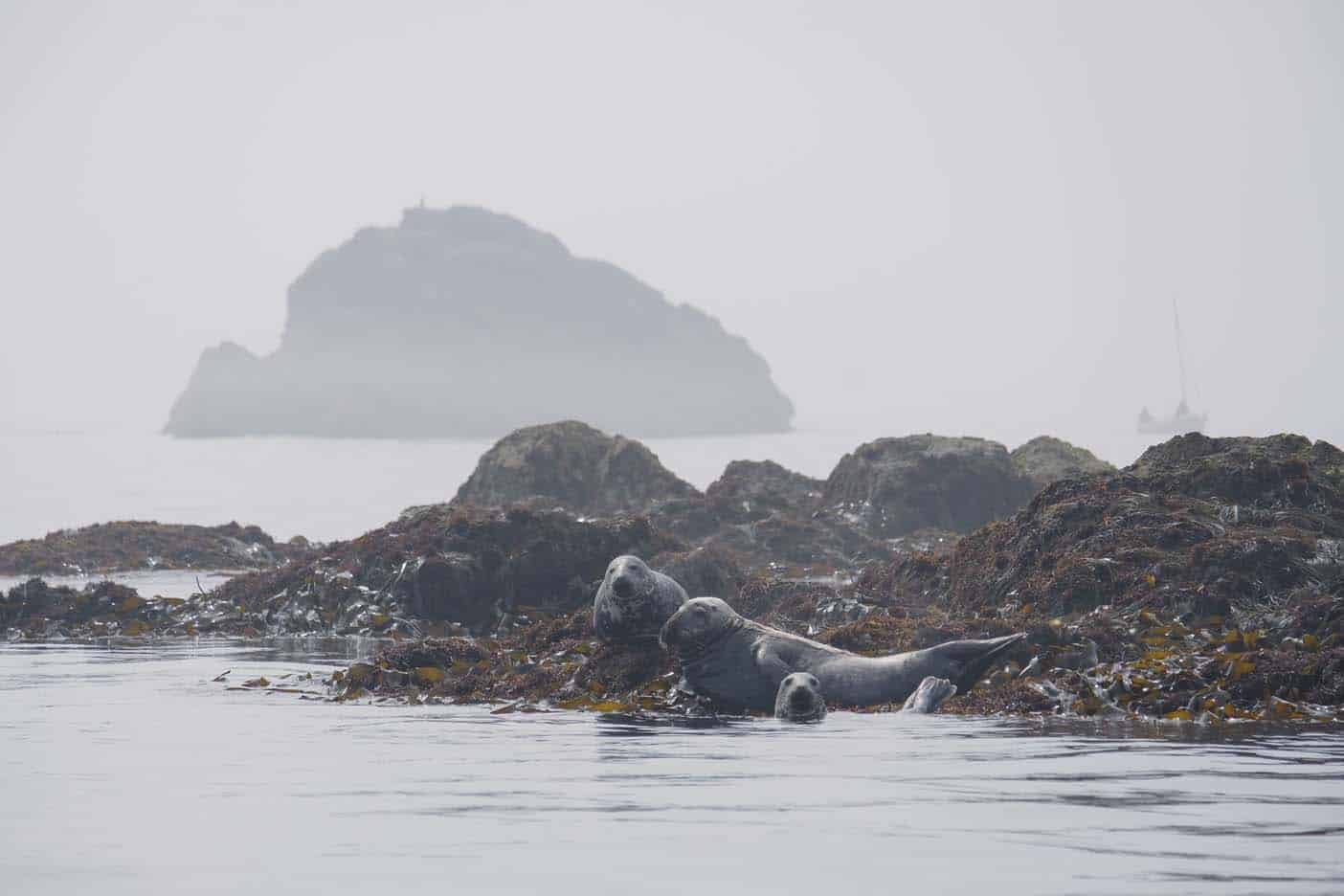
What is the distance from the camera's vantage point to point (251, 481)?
92.1 meters

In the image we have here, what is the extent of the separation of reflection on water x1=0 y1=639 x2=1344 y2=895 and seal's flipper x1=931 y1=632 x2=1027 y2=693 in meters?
1.04

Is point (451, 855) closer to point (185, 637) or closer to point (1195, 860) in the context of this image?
point (1195, 860)

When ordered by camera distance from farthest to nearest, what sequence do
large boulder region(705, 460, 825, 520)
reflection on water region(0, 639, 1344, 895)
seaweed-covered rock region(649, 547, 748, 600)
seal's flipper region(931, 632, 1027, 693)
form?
1. large boulder region(705, 460, 825, 520)
2. seaweed-covered rock region(649, 547, 748, 600)
3. seal's flipper region(931, 632, 1027, 693)
4. reflection on water region(0, 639, 1344, 895)

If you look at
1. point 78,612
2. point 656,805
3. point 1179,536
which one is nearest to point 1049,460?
point 1179,536

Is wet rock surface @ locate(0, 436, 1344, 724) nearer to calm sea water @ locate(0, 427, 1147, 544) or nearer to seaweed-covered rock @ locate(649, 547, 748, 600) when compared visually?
seaweed-covered rock @ locate(649, 547, 748, 600)

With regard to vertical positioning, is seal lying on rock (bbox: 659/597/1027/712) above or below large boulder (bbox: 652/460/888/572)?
below

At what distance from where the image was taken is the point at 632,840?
8.86 m

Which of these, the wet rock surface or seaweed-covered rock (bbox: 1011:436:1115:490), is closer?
the wet rock surface

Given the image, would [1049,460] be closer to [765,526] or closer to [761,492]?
[761,492]

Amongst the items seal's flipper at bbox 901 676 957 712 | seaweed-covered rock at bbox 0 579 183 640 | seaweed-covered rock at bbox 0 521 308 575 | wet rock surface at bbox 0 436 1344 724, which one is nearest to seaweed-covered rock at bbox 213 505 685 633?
wet rock surface at bbox 0 436 1344 724

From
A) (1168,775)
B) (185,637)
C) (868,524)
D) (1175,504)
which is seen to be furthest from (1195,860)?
(868,524)

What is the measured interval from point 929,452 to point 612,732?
81.8ft

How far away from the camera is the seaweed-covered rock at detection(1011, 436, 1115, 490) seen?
37875 mm

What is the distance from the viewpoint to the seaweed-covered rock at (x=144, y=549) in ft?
122
